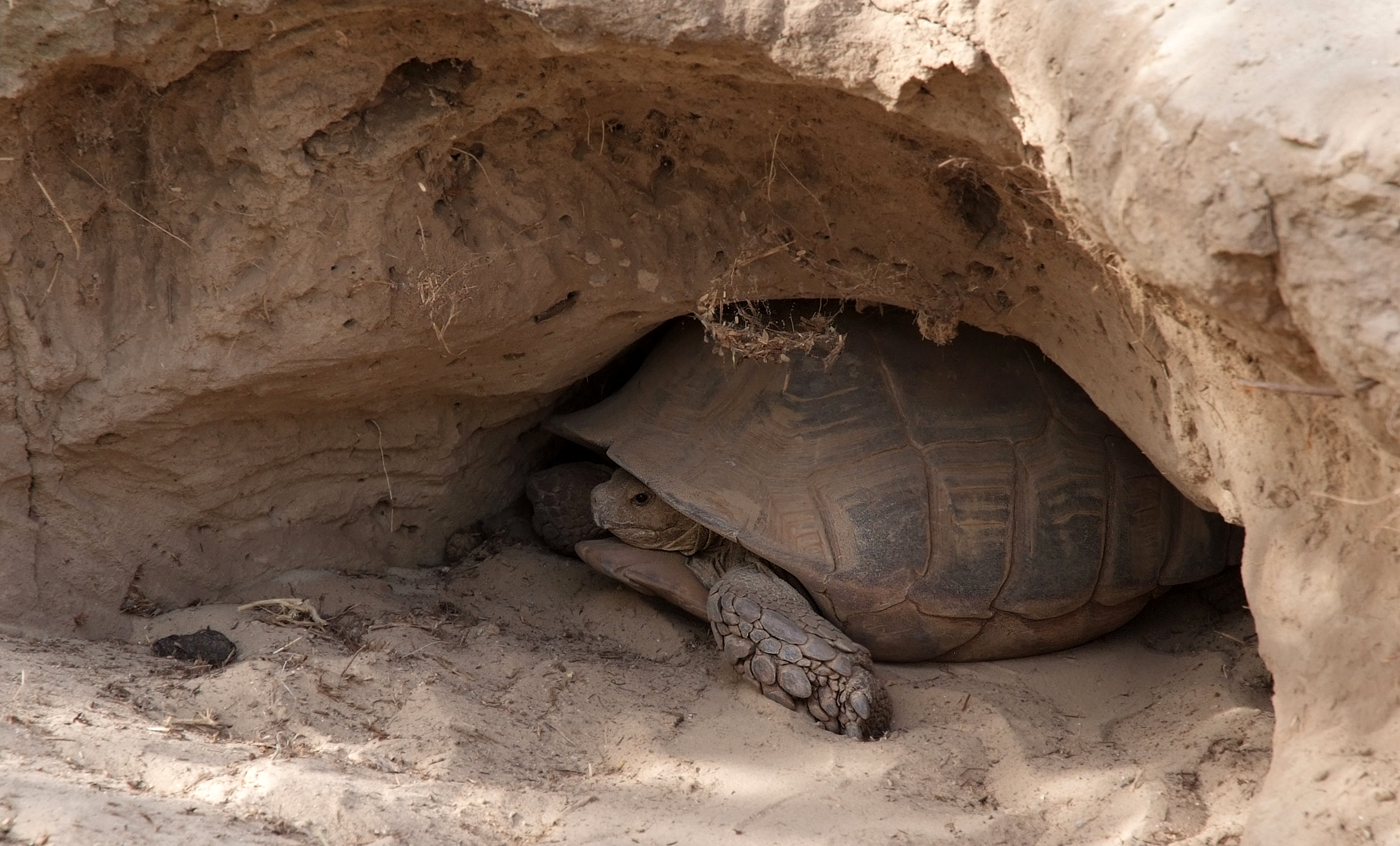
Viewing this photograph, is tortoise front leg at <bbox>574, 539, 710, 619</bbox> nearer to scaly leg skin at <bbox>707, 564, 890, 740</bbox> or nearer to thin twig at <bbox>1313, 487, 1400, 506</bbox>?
scaly leg skin at <bbox>707, 564, 890, 740</bbox>

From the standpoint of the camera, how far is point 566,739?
285cm

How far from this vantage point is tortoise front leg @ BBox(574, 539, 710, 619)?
360cm

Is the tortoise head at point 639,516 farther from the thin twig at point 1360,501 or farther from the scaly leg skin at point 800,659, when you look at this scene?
the thin twig at point 1360,501

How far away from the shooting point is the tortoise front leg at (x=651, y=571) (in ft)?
11.8

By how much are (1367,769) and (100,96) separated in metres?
3.27

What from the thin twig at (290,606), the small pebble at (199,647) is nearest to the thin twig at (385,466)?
the thin twig at (290,606)

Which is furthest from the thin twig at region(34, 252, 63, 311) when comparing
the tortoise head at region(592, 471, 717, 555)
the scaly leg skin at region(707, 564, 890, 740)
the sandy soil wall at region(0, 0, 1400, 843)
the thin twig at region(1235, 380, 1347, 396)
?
the thin twig at region(1235, 380, 1347, 396)

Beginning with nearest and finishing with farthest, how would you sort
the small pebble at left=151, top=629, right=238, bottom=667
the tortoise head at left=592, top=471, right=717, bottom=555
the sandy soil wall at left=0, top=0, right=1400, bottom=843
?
1. the sandy soil wall at left=0, top=0, right=1400, bottom=843
2. the small pebble at left=151, top=629, right=238, bottom=667
3. the tortoise head at left=592, top=471, right=717, bottom=555

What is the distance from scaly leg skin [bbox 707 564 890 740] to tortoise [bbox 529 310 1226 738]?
11 mm

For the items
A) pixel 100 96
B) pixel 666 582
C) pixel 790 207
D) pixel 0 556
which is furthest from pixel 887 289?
pixel 0 556

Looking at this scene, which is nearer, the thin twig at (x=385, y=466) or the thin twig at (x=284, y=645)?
the thin twig at (x=284, y=645)

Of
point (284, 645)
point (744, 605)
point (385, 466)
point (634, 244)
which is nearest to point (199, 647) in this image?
point (284, 645)

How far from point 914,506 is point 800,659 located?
65 centimetres

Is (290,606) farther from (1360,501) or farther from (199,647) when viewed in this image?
(1360,501)
